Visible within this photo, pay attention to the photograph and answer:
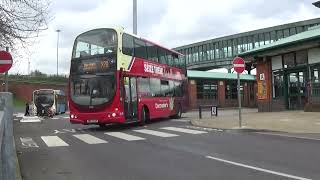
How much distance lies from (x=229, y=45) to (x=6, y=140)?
7350 centimetres

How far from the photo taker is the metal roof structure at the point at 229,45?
218 ft

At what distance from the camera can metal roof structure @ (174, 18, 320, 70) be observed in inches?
2613

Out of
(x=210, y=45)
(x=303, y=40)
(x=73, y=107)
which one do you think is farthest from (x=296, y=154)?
(x=210, y=45)

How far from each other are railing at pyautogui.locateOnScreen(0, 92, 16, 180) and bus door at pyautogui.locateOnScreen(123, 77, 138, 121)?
1698 cm

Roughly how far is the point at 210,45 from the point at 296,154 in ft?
228

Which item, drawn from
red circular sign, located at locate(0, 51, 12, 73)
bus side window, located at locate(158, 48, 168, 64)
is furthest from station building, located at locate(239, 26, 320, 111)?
red circular sign, located at locate(0, 51, 12, 73)

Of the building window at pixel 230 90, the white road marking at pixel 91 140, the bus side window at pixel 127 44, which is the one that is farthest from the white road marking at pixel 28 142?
the building window at pixel 230 90

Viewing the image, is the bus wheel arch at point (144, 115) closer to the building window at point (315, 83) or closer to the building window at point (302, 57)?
the building window at point (315, 83)

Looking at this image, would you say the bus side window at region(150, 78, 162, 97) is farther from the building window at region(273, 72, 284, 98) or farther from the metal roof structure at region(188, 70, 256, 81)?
the metal roof structure at region(188, 70, 256, 81)

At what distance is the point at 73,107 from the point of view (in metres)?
23.8

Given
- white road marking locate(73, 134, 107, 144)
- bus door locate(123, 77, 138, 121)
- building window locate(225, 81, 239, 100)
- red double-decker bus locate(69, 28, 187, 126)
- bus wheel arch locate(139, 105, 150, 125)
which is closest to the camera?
white road marking locate(73, 134, 107, 144)

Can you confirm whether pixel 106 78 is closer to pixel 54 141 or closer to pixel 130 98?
pixel 130 98

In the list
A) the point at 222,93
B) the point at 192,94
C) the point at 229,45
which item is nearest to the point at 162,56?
the point at 192,94

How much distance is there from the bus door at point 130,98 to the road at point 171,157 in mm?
4683
